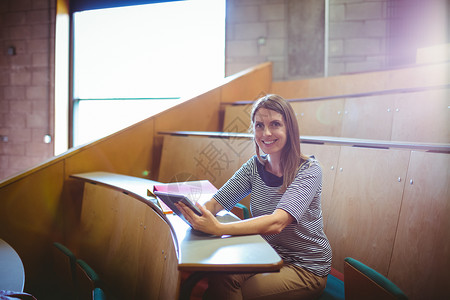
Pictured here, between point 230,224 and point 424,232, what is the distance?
64 centimetres

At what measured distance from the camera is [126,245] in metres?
1.39

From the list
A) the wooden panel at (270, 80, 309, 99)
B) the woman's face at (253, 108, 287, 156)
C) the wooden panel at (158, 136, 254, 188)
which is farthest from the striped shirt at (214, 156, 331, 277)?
the wooden panel at (270, 80, 309, 99)

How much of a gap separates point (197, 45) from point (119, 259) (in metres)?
2.87

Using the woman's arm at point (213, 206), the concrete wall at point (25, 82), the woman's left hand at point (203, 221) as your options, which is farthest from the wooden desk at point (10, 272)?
the concrete wall at point (25, 82)

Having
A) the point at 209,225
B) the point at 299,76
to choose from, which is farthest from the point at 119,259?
the point at 299,76

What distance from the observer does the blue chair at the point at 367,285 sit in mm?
732

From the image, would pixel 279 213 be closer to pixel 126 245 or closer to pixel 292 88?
pixel 126 245

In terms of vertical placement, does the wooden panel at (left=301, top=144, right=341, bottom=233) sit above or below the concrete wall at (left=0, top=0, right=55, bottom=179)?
below

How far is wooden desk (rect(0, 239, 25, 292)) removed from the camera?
29.7 inches

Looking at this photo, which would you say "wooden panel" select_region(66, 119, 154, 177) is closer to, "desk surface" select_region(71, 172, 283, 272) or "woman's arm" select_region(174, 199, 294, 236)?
"desk surface" select_region(71, 172, 283, 272)

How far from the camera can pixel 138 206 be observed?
1.37 m

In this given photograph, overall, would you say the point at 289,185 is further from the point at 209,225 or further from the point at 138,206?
the point at 138,206

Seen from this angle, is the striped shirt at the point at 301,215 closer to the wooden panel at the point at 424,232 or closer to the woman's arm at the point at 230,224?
the woman's arm at the point at 230,224

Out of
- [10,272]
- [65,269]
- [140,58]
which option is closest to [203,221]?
[10,272]
